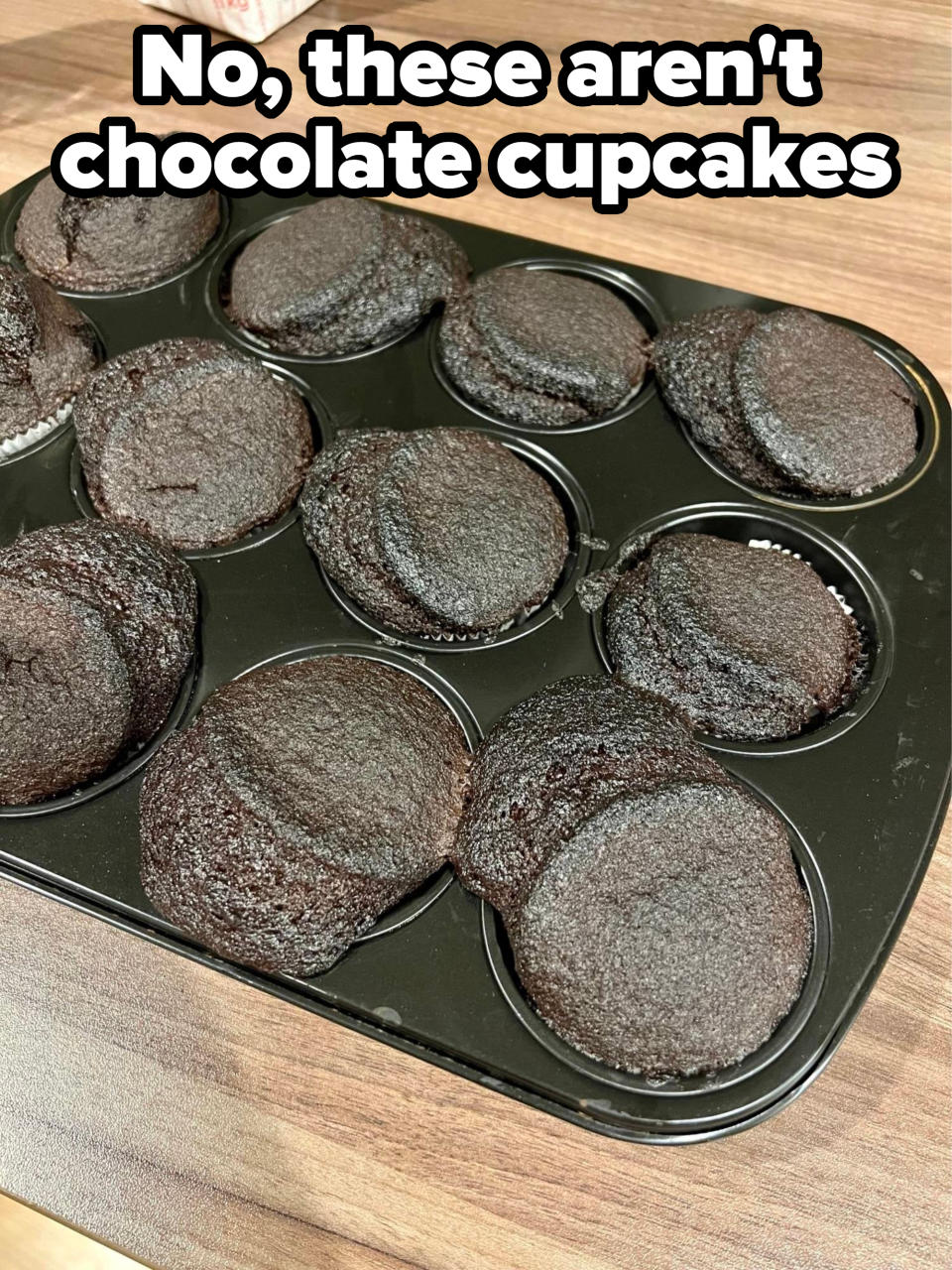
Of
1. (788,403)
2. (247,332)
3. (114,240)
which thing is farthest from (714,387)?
(114,240)

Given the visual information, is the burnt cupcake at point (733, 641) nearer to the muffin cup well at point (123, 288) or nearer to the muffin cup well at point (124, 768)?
the muffin cup well at point (124, 768)

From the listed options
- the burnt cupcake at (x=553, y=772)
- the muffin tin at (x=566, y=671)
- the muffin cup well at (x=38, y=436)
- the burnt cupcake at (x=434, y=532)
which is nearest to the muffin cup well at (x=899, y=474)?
the muffin tin at (x=566, y=671)

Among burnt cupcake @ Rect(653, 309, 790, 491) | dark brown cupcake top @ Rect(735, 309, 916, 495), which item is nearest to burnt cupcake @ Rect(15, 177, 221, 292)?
burnt cupcake @ Rect(653, 309, 790, 491)

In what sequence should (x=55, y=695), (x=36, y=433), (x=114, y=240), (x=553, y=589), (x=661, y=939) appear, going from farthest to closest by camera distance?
1. (x=114, y=240)
2. (x=36, y=433)
3. (x=553, y=589)
4. (x=55, y=695)
5. (x=661, y=939)

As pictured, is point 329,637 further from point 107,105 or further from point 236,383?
point 107,105

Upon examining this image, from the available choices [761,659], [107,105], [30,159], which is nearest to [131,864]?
[761,659]

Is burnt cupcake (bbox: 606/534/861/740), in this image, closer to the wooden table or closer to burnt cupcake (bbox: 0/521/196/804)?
the wooden table

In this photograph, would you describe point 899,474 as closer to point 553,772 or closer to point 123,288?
point 553,772

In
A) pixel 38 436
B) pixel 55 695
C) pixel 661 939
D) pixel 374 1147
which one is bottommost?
pixel 374 1147
